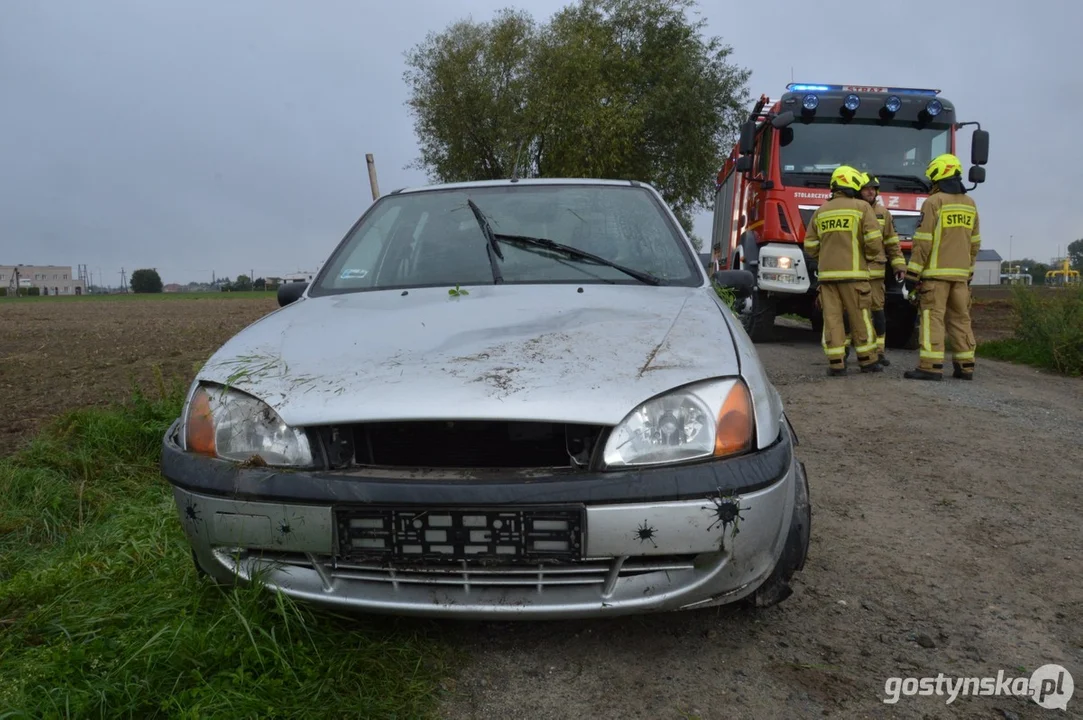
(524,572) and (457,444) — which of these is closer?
(524,572)

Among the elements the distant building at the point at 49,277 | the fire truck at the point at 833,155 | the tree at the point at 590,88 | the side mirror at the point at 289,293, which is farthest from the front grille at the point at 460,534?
the distant building at the point at 49,277

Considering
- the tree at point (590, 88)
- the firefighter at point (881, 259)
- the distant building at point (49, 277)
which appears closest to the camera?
the firefighter at point (881, 259)

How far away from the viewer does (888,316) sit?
1015 cm

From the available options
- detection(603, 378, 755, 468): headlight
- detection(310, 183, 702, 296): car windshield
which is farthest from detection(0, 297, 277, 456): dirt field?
detection(603, 378, 755, 468): headlight

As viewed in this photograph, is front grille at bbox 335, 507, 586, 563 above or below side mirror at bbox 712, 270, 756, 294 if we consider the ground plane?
below

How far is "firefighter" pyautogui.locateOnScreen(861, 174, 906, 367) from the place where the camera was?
25.7 ft

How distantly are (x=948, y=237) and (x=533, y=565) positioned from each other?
6.55 metres

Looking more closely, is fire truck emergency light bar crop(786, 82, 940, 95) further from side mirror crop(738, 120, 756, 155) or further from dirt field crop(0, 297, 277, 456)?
dirt field crop(0, 297, 277, 456)

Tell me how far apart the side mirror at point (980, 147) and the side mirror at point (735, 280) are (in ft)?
22.8

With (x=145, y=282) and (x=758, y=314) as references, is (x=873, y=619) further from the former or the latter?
(x=145, y=282)

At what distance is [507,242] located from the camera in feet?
11.4

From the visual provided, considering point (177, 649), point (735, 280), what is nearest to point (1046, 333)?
point (735, 280)

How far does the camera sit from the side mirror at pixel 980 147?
30.0 feet

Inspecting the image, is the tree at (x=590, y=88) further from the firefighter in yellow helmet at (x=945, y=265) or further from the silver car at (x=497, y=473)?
the silver car at (x=497, y=473)
